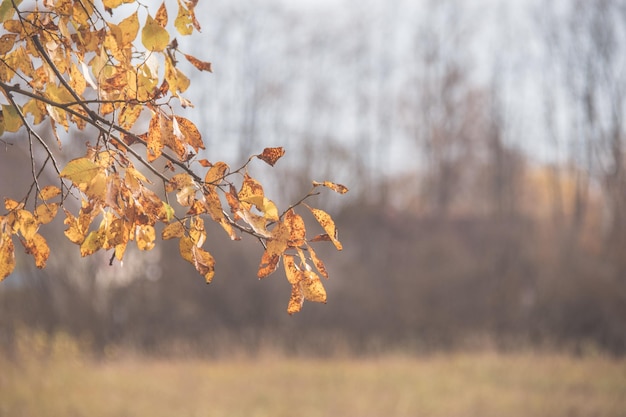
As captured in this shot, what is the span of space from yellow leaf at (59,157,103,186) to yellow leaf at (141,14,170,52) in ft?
0.93

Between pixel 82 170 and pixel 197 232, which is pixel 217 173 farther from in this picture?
pixel 82 170

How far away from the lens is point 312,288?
164 cm

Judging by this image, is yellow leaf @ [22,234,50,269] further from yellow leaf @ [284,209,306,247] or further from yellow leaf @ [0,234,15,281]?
yellow leaf @ [284,209,306,247]

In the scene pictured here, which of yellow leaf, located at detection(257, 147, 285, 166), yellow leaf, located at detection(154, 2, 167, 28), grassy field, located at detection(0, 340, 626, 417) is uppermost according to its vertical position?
yellow leaf, located at detection(154, 2, 167, 28)

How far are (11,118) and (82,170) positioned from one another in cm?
49

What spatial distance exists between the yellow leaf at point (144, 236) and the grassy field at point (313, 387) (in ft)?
17.5

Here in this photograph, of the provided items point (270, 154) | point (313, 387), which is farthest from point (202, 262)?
point (313, 387)

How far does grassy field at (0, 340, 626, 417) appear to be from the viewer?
7156mm

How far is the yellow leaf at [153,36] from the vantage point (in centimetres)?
160

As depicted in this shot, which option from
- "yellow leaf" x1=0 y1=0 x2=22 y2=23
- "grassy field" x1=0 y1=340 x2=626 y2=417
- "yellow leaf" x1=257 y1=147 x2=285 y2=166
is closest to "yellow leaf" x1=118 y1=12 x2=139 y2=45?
"yellow leaf" x1=0 y1=0 x2=22 y2=23

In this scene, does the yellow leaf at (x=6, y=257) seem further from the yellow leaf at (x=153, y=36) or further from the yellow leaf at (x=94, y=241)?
the yellow leaf at (x=153, y=36)

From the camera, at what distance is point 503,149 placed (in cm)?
2202

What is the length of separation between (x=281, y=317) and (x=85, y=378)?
5240mm

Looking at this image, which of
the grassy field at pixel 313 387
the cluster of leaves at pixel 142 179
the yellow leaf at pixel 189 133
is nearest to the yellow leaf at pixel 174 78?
the cluster of leaves at pixel 142 179
